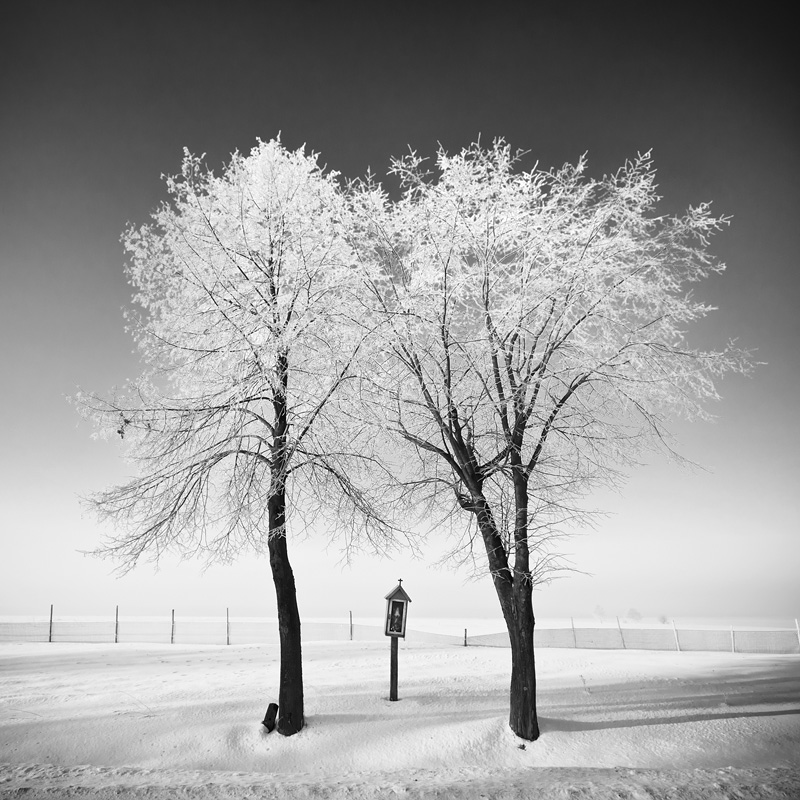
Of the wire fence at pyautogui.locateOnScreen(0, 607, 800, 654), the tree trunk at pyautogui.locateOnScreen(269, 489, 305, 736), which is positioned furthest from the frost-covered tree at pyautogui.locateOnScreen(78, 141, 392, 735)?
the wire fence at pyautogui.locateOnScreen(0, 607, 800, 654)

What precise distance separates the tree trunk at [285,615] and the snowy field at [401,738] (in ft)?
1.62

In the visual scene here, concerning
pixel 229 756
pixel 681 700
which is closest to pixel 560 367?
pixel 681 700

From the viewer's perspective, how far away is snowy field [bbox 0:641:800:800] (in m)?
7.12

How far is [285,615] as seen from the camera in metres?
10.2

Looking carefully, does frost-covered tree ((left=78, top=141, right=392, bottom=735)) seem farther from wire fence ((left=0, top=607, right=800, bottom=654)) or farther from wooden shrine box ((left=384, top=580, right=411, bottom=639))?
wire fence ((left=0, top=607, right=800, bottom=654))

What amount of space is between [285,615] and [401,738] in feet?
9.07

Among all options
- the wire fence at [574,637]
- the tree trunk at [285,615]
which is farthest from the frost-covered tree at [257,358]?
the wire fence at [574,637]

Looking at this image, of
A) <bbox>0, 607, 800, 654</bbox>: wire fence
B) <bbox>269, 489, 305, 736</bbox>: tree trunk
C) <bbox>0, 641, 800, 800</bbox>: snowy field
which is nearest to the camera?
<bbox>0, 641, 800, 800</bbox>: snowy field

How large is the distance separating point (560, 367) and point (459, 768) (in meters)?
6.66

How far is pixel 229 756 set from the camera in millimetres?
8680

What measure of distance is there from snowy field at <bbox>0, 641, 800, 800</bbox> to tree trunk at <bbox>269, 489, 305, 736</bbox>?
0.49m

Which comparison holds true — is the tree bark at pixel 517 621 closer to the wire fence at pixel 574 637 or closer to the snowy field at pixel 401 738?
the snowy field at pixel 401 738

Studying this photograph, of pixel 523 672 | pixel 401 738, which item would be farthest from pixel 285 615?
pixel 523 672

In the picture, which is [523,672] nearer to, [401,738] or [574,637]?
[401,738]
